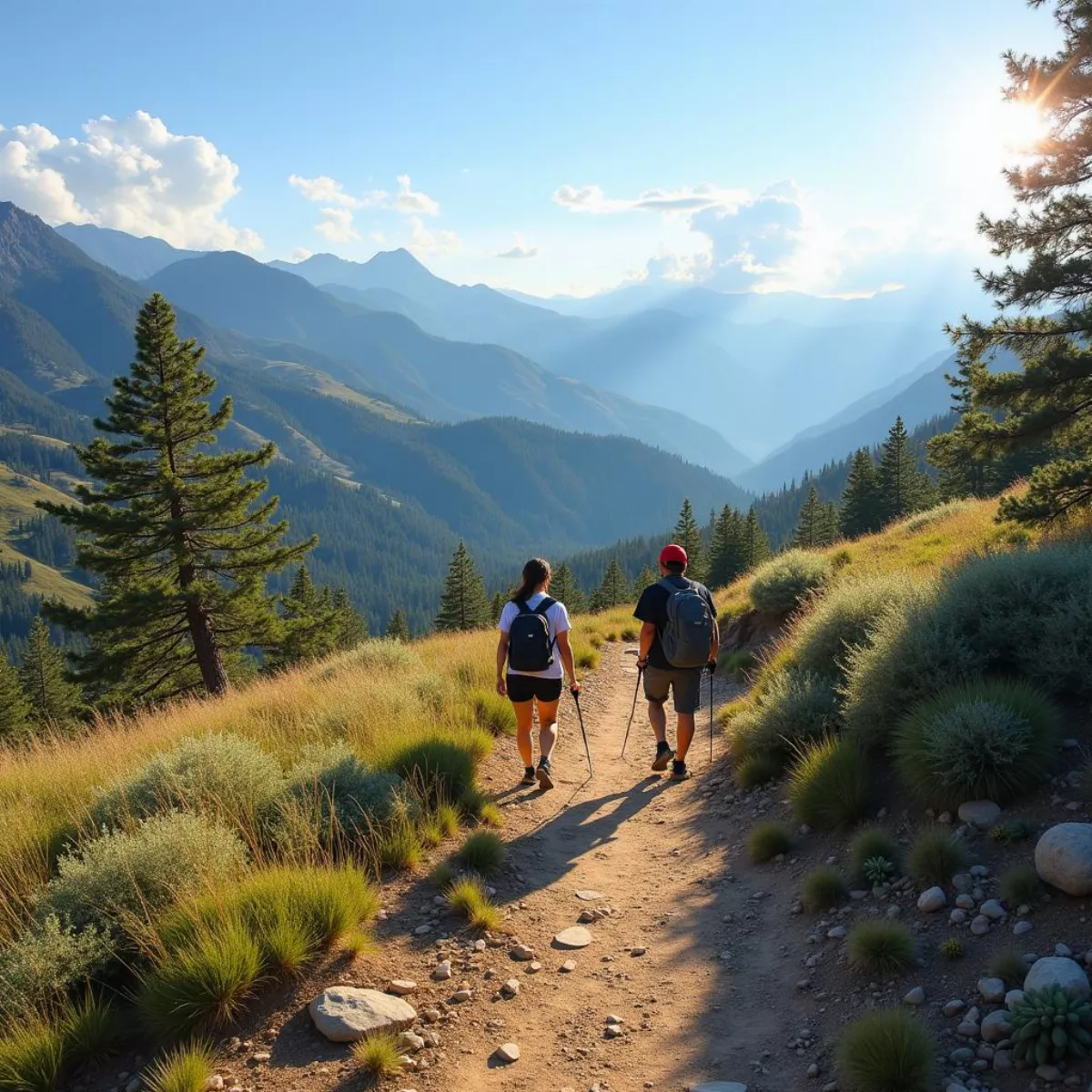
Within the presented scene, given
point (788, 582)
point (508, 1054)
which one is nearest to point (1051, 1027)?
point (508, 1054)

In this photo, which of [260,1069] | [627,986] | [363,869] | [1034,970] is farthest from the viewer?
[363,869]

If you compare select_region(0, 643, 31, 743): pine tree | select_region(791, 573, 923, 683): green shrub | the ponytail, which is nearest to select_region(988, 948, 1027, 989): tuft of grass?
select_region(791, 573, 923, 683): green shrub

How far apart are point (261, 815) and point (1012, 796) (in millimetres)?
5698

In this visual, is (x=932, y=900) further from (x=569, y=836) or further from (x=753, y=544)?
(x=753, y=544)

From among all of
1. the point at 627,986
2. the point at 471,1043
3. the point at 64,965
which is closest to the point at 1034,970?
the point at 627,986

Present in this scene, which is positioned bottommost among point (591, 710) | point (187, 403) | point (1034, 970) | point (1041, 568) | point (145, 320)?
point (591, 710)

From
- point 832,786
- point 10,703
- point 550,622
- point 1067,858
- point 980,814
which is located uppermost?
point 550,622

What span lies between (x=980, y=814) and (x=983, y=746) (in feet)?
1.47

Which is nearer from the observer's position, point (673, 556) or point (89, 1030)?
point (89, 1030)

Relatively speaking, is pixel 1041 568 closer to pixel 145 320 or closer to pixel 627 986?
pixel 627 986

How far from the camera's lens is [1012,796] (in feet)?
15.8

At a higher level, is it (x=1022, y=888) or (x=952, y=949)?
(x=1022, y=888)

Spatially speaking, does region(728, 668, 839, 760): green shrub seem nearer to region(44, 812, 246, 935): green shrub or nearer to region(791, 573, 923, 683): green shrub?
region(791, 573, 923, 683): green shrub

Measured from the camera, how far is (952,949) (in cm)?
385
